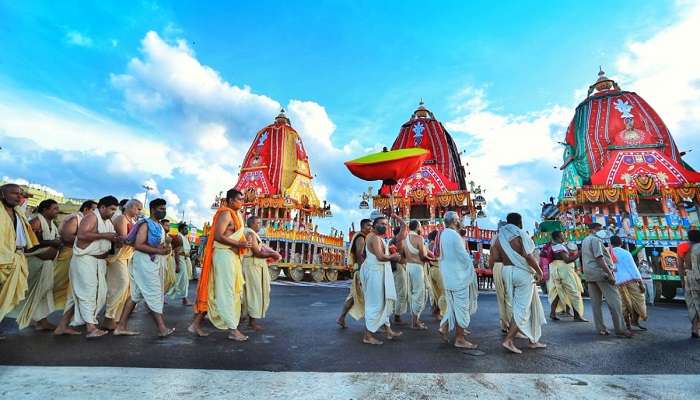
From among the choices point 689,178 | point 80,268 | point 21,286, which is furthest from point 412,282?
point 689,178

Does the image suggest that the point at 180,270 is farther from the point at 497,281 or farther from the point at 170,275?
the point at 497,281

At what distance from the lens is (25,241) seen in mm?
3906

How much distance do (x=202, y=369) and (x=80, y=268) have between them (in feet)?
8.01

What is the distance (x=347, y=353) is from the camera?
3379mm

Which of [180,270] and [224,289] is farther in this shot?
[180,270]

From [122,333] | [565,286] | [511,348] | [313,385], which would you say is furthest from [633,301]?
[122,333]

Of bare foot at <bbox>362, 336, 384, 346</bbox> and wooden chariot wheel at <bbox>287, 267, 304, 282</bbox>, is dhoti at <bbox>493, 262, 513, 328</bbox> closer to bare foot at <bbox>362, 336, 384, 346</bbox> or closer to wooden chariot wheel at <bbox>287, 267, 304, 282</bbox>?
bare foot at <bbox>362, 336, 384, 346</bbox>

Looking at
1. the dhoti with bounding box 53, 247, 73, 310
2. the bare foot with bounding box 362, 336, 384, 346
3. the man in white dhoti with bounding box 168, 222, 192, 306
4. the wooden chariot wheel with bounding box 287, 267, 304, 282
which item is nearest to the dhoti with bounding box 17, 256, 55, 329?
the dhoti with bounding box 53, 247, 73, 310

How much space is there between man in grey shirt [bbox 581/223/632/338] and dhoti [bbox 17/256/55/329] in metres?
6.98

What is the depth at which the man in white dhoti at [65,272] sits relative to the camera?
401 cm

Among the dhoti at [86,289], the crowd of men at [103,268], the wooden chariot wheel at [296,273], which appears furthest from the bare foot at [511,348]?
the wooden chariot wheel at [296,273]

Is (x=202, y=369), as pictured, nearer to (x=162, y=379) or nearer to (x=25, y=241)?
(x=162, y=379)

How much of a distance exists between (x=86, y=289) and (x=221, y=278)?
1493mm

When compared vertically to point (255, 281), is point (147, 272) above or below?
above
